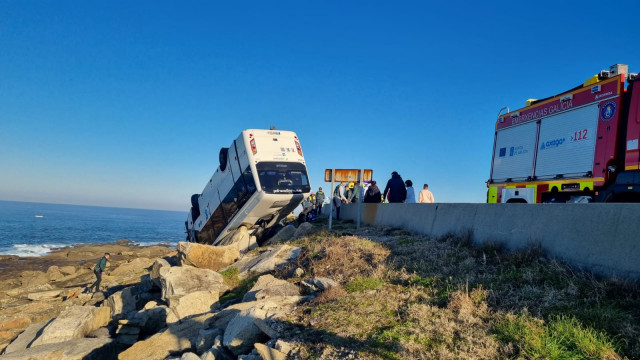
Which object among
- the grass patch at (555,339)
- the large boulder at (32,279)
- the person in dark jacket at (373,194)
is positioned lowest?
the large boulder at (32,279)

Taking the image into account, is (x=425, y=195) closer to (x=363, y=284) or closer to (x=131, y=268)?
(x=363, y=284)

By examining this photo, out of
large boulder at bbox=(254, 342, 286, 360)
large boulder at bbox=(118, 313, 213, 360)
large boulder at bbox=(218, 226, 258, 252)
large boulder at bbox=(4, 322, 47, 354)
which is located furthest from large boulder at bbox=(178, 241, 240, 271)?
large boulder at bbox=(254, 342, 286, 360)

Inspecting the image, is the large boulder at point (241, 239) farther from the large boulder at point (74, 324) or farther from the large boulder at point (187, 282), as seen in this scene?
the large boulder at point (74, 324)

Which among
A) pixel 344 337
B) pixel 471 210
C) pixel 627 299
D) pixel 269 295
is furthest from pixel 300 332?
pixel 471 210

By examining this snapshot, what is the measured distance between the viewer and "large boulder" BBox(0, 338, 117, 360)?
23.4ft

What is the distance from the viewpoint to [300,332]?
490cm

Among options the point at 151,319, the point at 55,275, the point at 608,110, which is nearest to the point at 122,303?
the point at 151,319

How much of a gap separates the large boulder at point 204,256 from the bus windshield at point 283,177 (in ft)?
10.3

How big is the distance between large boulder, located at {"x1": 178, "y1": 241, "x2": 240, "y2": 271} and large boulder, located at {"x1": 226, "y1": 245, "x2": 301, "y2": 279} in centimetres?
74

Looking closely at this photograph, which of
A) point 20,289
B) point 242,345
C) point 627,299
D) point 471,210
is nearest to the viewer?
point 627,299

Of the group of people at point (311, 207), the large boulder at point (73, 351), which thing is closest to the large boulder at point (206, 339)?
the large boulder at point (73, 351)

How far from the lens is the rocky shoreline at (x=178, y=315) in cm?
555

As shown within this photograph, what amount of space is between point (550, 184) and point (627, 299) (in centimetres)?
674

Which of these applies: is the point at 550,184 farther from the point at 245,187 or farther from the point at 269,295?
the point at 245,187
